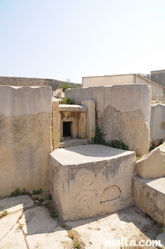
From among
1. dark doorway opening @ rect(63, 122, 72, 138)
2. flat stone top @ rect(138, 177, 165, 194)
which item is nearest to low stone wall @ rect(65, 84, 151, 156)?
flat stone top @ rect(138, 177, 165, 194)

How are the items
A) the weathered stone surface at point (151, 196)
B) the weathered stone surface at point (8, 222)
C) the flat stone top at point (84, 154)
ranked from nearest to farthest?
the weathered stone surface at point (8, 222) → the weathered stone surface at point (151, 196) → the flat stone top at point (84, 154)

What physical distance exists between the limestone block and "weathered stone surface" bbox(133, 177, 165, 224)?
14cm

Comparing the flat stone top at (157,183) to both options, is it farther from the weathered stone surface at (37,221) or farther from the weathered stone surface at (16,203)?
the weathered stone surface at (16,203)

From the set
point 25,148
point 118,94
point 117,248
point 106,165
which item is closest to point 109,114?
point 118,94

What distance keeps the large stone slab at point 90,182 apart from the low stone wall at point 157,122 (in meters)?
3.17

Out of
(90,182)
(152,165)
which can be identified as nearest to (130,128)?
(152,165)

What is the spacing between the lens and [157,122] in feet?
24.9

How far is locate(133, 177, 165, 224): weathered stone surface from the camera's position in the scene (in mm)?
3982

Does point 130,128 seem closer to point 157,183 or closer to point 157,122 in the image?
point 157,183

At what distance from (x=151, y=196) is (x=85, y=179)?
1.53m

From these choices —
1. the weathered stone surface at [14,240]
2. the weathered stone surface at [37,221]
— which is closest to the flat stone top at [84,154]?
the weathered stone surface at [37,221]

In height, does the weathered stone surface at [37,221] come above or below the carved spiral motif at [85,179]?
below

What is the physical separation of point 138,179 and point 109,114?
2.04m

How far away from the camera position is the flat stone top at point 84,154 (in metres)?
4.25
